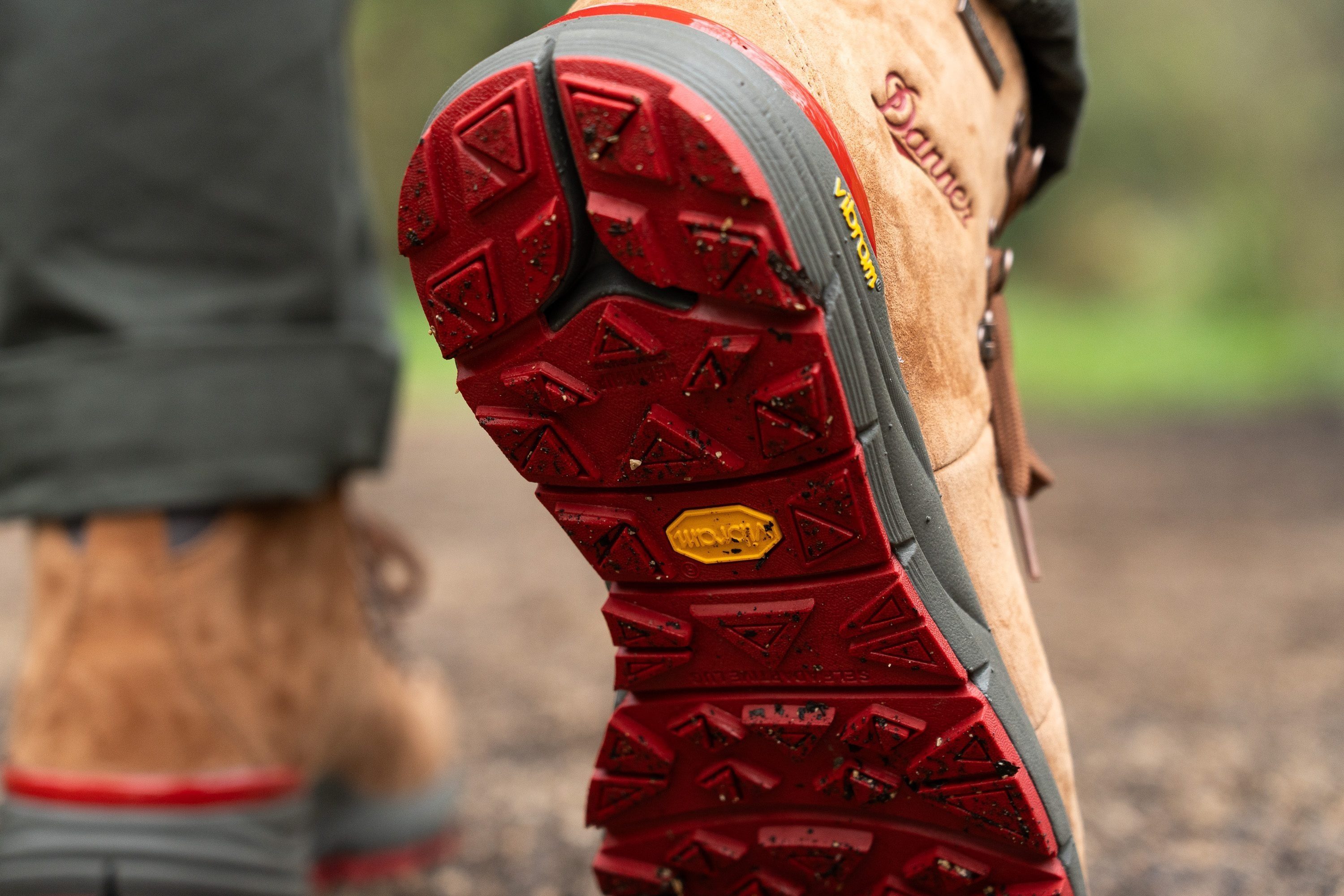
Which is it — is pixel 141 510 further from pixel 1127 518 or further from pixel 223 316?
pixel 1127 518

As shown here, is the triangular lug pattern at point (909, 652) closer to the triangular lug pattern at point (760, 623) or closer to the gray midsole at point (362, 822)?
the triangular lug pattern at point (760, 623)

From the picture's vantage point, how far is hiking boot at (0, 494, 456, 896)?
0.94m

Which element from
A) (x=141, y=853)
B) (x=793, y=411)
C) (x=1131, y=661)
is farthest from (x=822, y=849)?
(x=1131, y=661)

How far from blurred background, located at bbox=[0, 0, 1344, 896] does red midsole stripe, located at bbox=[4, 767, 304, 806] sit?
363mm

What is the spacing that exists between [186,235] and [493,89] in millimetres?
538

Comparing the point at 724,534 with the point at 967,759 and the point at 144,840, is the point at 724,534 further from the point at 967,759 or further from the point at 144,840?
the point at 144,840

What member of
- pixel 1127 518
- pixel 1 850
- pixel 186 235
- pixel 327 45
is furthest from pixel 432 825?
pixel 1127 518

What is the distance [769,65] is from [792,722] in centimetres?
34

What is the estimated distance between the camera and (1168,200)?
28.2ft

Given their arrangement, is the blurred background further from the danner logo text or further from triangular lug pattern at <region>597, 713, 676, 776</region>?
the danner logo text

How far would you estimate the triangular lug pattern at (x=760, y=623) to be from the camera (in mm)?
623

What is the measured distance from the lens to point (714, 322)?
0.55m

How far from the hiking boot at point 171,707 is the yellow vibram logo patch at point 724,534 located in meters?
0.55

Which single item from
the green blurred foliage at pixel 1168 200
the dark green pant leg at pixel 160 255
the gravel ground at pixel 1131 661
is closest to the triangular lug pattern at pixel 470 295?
the dark green pant leg at pixel 160 255
